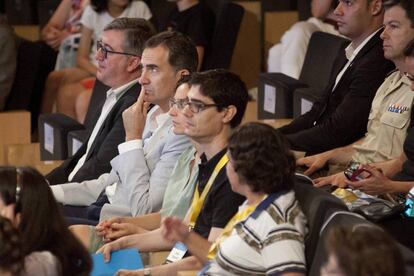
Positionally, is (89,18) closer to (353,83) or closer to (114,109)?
(114,109)

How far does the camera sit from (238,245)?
2922 mm

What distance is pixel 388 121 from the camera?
3920 mm

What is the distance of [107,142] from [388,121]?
107 centimetres

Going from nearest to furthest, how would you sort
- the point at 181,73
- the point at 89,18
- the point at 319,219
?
1. the point at 319,219
2. the point at 181,73
3. the point at 89,18

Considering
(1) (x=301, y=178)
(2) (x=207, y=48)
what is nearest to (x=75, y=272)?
(1) (x=301, y=178)

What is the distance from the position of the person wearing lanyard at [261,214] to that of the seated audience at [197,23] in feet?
11.4

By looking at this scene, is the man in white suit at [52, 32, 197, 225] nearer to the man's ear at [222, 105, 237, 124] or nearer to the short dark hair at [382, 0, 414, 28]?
the man's ear at [222, 105, 237, 124]

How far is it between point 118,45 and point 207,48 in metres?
2.05

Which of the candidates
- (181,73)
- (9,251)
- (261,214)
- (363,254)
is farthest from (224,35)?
(363,254)

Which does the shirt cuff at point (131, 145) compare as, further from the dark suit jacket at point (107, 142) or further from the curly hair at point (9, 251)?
the curly hair at point (9, 251)

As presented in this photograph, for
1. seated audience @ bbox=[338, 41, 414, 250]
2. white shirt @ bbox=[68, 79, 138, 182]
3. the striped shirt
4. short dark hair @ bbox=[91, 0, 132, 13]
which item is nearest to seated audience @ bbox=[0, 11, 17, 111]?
short dark hair @ bbox=[91, 0, 132, 13]

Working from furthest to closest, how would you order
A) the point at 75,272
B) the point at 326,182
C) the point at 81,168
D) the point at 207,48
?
the point at 207,48 < the point at 81,168 < the point at 326,182 < the point at 75,272

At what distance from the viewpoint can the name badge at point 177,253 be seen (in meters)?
3.50

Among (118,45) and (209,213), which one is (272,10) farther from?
(209,213)
